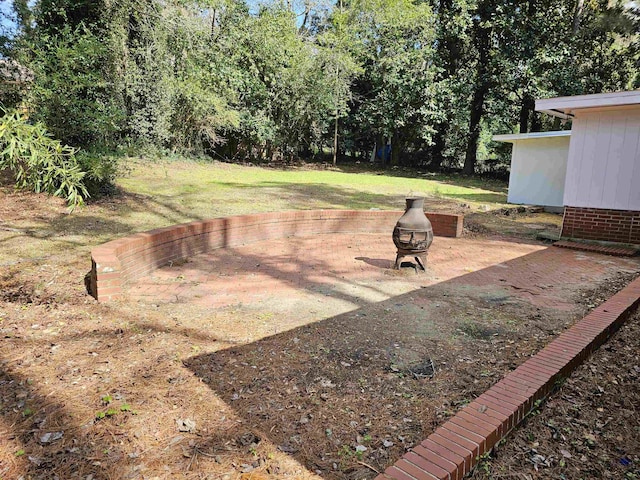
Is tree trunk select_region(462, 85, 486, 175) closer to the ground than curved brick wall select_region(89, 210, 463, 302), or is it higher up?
higher up

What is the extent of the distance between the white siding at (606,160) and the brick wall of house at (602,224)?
12cm

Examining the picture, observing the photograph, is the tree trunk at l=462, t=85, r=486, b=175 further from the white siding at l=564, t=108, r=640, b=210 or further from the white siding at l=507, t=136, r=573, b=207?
the white siding at l=564, t=108, r=640, b=210

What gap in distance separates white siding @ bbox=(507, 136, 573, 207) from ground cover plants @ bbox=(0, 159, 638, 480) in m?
8.50

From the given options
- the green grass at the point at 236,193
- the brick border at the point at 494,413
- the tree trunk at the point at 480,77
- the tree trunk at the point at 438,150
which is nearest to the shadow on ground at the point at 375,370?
the brick border at the point at 494,413

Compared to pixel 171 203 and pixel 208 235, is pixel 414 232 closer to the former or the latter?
pixel 208 235

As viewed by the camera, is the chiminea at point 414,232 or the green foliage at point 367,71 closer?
the chiminea at point 414,232

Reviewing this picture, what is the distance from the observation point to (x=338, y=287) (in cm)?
510

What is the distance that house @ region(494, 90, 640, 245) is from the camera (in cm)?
727

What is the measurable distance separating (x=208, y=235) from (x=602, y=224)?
6.82 m

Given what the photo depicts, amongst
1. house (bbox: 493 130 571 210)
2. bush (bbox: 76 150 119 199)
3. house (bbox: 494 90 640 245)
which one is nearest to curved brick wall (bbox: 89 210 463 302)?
house (bbox: 494 90 640 245)

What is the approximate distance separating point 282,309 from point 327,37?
68.8 feet

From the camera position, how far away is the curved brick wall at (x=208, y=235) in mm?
4305

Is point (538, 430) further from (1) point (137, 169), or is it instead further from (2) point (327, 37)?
(2) point (327, 37)

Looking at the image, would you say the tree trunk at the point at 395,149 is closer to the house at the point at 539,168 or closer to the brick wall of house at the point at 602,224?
the house at the point at 539,168
